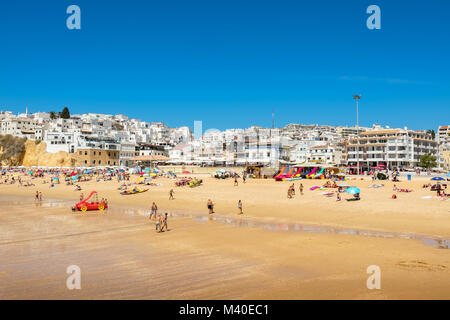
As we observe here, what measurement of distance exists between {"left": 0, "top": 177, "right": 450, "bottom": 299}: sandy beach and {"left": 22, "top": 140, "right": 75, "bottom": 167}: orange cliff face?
72.8m

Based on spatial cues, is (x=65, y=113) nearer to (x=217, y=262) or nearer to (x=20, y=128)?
(x=20, y=128)

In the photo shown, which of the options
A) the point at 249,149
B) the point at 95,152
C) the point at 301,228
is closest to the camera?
the point at 301,228

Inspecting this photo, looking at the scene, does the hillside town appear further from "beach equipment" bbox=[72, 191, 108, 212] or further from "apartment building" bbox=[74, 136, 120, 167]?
"beach equipment" bbox=[72, 191, 108, 212]

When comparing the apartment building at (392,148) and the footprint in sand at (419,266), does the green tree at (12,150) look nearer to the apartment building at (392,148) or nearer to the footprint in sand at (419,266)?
the apartment building at (392,148)

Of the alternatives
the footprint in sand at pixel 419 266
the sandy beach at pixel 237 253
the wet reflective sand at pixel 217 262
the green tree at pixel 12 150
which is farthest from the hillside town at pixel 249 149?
the footprint in sand at pixel 419 266

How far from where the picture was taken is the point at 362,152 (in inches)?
2906

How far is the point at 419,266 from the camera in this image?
32.0ft

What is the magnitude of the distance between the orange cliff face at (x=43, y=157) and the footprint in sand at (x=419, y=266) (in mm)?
90113

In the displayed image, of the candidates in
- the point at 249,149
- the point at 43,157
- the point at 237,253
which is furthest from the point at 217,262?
the point at 43,157

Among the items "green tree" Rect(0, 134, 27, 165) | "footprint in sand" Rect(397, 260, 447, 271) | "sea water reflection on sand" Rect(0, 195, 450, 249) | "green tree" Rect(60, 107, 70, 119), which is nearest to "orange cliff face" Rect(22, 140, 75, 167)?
"green tree" Rect(0, 134, 27, 165)

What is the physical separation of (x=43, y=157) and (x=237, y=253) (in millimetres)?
94737
